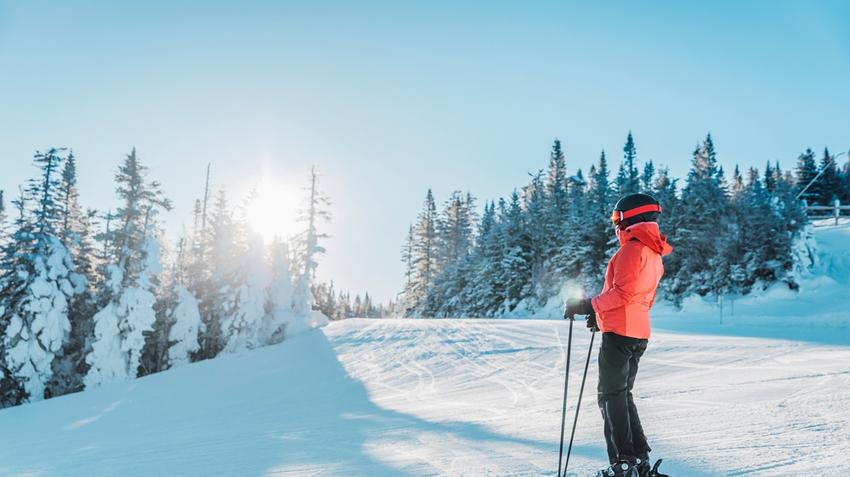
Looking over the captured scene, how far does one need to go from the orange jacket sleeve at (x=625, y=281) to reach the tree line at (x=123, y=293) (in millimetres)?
27128

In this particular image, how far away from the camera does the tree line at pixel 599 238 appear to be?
2859cm

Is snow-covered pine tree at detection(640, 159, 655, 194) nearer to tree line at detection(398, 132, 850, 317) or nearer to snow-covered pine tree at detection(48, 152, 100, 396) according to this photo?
tree line at detection(398, 132, 850, 317)

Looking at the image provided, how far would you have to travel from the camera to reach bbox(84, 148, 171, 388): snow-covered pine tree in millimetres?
25203

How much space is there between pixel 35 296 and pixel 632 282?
28.6m

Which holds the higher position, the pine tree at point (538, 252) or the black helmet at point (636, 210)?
the pine tree at point (538, 252)

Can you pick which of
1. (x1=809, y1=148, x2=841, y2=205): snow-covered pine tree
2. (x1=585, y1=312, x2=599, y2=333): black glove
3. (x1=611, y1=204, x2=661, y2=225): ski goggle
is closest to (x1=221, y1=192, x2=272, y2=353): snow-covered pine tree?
(x1=585, y1=312, x2=599, y2=333): black glove

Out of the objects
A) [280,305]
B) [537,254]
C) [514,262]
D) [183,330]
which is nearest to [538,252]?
[537,254]

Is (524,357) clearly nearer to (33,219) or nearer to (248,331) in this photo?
(248,331)

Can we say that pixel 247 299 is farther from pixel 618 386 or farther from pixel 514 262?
pixel 618 386

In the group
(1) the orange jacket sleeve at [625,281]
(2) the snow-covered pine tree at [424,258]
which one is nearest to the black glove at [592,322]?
(1) the orange jacket sleeve at [625,281]

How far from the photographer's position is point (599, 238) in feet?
131

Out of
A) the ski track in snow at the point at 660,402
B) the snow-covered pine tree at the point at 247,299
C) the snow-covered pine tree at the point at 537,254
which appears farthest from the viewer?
the snow-covered pine tree at the point at 537,254

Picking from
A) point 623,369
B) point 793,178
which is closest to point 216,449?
point 623,369

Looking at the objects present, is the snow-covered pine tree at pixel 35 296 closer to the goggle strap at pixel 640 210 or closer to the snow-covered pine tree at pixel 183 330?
the snow-covered pine tree at pixel 183 330
